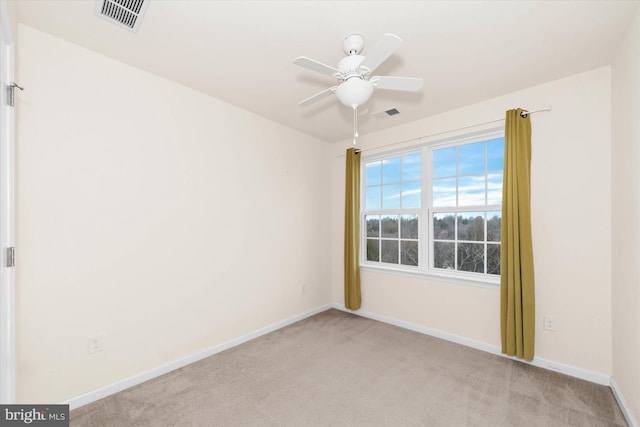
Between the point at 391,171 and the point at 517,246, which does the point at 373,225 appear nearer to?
the point at 391,171

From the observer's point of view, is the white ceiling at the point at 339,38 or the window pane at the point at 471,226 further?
the window pane at the point at 471,226

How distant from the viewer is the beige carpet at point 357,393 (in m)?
1.88

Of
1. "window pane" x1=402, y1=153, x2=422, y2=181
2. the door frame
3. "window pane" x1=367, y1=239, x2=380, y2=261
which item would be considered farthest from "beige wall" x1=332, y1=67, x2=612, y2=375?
the door frame

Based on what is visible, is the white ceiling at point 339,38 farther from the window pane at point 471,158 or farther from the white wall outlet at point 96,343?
the white wall outlet at point 96,343

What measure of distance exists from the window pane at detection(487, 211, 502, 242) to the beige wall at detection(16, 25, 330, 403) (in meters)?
2.47

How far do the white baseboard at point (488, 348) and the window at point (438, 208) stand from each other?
67cm

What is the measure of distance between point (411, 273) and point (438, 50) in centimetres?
243

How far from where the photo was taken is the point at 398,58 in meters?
2.13

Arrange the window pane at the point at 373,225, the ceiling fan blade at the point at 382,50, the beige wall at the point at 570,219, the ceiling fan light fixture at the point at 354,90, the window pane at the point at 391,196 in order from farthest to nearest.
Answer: the window pane at the point at 373,225, the window pane at the point at 391,196, the beige wall at the point at 570,219, the ceiling fan light fixture at the point at 354,90, the ceiling fan blade at the point at 382,50

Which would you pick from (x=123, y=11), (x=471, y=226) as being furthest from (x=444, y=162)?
(x=123, y=11)

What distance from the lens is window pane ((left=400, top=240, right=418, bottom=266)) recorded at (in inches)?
139

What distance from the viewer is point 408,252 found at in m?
3.61

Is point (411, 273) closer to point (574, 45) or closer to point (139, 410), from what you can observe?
point (574, 45)

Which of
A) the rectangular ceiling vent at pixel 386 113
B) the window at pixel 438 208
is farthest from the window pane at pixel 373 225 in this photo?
the rectangular ceiling vent at pixel 386 113
